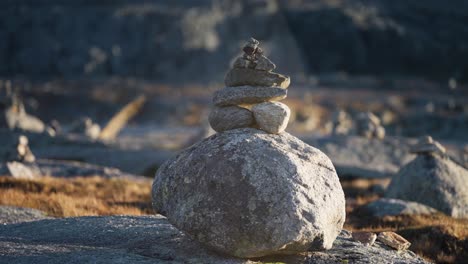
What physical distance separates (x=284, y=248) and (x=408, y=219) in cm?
877

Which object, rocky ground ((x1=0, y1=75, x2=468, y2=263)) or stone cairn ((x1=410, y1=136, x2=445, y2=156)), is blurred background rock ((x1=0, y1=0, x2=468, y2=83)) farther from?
stone cairn ((x1=410, y1=136, x2=445, y2=156))

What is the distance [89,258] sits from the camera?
10344 millimetres

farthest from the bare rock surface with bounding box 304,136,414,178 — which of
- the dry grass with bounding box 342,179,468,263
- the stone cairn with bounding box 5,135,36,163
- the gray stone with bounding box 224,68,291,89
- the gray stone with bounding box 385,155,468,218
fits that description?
the gray stone with bounding box 224,68,291,89

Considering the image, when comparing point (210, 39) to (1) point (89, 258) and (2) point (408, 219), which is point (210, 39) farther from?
(1) point (89, 258)

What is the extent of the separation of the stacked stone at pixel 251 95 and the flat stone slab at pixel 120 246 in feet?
9.03

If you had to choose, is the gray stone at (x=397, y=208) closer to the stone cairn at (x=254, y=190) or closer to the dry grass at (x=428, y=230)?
the dry grass at (x=428, y=230)

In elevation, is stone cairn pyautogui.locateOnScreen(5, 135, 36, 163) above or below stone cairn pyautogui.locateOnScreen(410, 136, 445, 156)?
below

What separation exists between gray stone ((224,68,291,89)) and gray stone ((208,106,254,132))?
611 millimetres

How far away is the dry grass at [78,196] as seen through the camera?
18516 mm


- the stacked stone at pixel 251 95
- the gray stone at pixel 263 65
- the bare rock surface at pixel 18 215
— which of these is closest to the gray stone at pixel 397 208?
the stacked stone at pixel 251 95

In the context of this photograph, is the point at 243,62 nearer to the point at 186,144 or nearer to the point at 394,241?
the point at 394,241

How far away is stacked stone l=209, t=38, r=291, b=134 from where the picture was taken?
1212 cm

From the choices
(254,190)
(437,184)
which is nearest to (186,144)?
(437,184)

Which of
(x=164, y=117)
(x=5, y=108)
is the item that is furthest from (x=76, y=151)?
(x=164, y=117)
